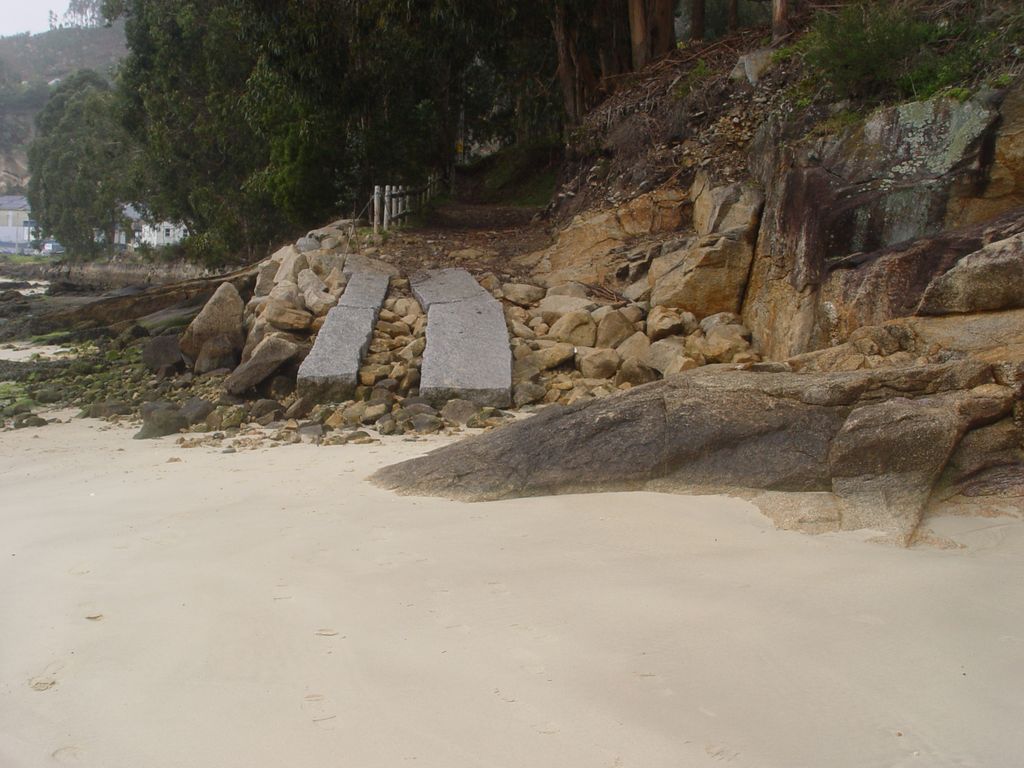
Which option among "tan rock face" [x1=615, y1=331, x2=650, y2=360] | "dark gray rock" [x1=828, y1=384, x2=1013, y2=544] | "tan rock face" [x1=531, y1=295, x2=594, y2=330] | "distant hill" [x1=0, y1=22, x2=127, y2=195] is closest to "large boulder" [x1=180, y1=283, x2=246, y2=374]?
"tan rock face" [x1=531, y1=295, x2=594, y2=330]

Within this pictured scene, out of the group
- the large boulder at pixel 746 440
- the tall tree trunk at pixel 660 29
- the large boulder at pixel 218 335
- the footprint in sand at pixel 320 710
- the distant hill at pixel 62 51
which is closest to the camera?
the footprint in sand at pixel 320 710

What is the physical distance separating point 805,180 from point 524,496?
14.9 ft

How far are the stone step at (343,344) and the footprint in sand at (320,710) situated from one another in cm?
597

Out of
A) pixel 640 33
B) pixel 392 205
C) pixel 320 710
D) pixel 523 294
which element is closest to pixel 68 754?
pixel 320 710

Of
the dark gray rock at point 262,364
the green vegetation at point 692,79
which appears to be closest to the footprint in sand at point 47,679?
the dark gray rock at point 262,364

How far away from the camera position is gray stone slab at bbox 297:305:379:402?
851 cm

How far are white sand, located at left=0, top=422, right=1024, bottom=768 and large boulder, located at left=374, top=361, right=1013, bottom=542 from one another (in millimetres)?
273

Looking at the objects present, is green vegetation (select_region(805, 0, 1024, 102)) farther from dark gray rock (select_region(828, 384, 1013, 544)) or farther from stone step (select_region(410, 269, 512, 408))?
dark gray rock (select_region(828, 384, 1013, 544))

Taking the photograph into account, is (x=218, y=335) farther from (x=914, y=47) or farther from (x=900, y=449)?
(x=900, y=449)

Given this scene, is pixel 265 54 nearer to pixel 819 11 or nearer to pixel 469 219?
pixel 469 219

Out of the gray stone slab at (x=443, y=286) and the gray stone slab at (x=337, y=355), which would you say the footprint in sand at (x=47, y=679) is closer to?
the gray stone slab at (x=337, y=355)

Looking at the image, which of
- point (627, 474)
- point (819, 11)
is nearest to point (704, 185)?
point (819, 11)

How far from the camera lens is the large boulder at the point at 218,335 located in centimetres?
1124

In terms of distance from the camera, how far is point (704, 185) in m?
11.1
